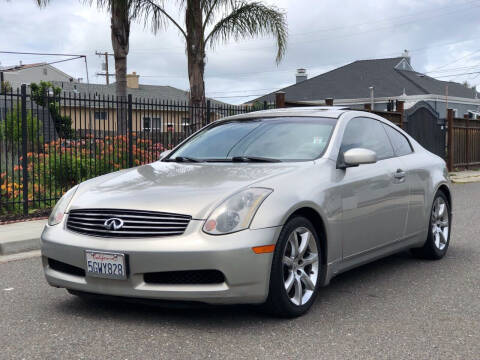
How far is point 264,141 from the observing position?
17.8ft

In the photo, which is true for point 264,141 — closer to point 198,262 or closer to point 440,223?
point 198,262

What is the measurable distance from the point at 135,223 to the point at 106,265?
13.1 inches

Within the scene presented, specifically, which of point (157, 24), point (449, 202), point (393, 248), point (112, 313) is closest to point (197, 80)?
point (157, 24)

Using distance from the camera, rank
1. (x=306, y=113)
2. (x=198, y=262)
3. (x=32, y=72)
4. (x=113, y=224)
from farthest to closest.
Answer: (x=32, y=72) → (x=306, y=113) → (x=113, y=224) → (x=198, y=262)

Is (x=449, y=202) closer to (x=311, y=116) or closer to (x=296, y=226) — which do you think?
(x=311, y=116)

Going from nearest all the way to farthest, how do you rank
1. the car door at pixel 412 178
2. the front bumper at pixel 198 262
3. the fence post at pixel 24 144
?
the front bumper at pixel 198 262 < the car door at pixel 412 178 < the fence post at pixel 24 144

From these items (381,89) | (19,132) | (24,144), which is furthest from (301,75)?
(24,144)

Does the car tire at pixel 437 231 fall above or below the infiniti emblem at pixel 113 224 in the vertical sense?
below

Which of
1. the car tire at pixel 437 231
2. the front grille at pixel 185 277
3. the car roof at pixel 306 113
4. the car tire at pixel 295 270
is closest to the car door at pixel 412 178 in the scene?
the car tire at pixel 437 231

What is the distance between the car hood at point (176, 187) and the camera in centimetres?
422

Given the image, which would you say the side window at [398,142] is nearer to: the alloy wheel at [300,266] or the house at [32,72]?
the alloy wheel at [300,266]

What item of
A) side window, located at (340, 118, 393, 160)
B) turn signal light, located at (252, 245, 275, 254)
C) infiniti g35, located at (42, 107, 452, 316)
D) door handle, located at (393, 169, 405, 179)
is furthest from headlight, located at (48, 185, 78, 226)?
door handle, located at (393, 169, 405, 179)

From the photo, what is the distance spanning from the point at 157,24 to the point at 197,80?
1.60 metres

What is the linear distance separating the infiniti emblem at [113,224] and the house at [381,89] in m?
35.3
